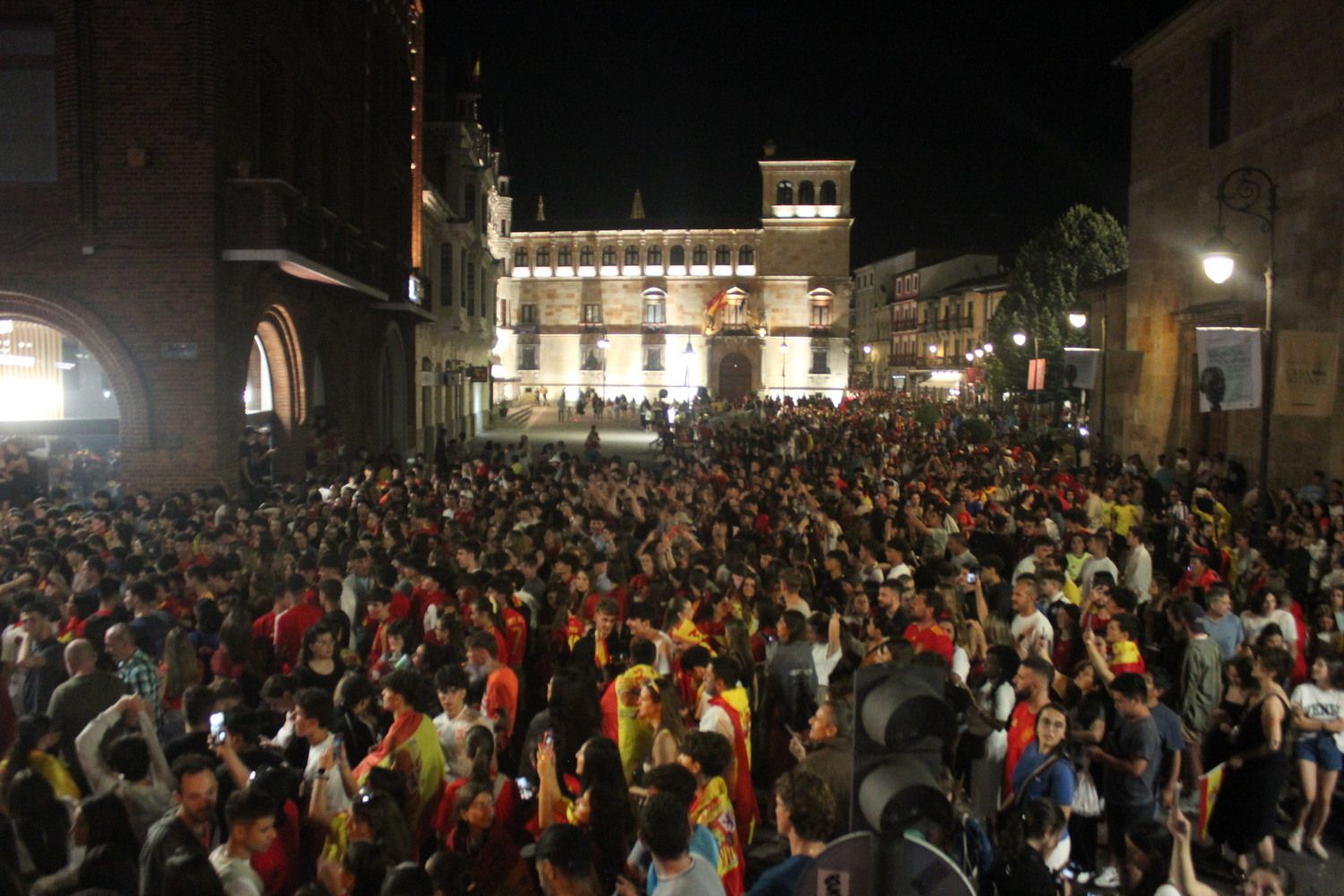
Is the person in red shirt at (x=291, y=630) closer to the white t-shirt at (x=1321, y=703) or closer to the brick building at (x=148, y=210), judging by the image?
the white t-shirt at (x=1321, y=703)

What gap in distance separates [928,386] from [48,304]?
73.0 metres

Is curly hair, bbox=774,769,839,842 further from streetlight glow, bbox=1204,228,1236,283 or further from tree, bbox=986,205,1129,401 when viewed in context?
tree, bbox=986,205,1129,401

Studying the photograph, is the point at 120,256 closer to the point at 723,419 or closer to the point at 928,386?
the point at 723,419

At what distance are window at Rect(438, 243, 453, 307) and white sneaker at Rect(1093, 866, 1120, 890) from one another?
3411cm

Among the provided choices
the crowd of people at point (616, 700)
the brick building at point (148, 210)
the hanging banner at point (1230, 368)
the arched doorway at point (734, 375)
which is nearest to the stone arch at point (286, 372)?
the brick building at point (148, 210)

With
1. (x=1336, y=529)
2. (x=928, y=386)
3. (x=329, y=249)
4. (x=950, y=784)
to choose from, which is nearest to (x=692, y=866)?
(x=950, y=784)

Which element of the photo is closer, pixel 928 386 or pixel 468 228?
pixel 468 228

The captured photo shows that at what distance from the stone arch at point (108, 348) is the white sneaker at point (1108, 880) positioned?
14.4 metres

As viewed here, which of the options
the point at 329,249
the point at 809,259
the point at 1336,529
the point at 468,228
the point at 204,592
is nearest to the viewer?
the point at 204,592

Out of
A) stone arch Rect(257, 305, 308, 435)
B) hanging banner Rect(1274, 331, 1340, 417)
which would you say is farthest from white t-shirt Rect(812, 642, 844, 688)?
stone arch Rect(257, 305, 308, 435)

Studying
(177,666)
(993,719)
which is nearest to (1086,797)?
(993,719)

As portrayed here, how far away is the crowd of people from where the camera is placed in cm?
459

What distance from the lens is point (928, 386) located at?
272ft

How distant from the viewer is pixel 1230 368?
13078 mm
